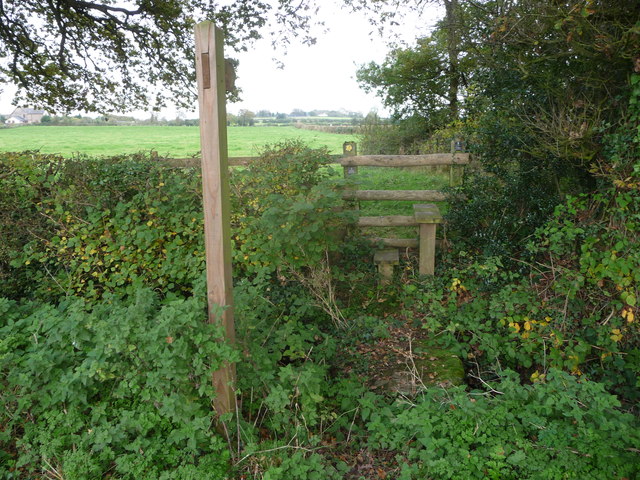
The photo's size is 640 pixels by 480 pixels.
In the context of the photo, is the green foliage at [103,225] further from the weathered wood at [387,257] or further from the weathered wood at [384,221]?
the weathered wood at [384,221]

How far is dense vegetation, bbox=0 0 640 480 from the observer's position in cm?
305

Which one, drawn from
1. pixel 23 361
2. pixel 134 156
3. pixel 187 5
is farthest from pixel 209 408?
pixel 187 5

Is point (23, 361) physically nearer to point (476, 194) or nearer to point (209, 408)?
point (209, 408)

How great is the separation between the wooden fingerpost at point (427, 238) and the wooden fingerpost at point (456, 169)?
1052 millimetres

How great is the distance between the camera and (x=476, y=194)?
6137 millimetres

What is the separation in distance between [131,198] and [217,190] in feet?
11.8

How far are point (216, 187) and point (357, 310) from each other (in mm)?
2920

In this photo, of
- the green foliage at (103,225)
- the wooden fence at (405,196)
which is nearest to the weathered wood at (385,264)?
the wooden fence at (405,196)

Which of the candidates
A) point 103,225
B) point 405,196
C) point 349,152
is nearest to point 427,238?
point 405,196

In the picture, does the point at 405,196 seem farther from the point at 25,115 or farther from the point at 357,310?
the point at 25,115

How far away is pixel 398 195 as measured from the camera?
6742mm

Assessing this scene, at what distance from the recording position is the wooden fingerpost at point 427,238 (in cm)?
576

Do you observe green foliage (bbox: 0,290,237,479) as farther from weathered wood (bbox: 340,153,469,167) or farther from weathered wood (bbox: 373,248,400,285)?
weathered wood (bbox: 340,153,469,167)

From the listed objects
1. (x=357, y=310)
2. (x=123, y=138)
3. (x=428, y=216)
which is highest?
(x=123, y=138)
